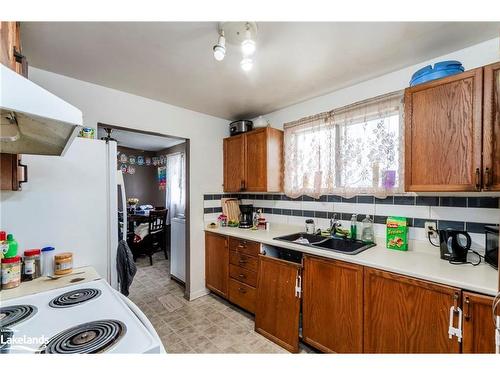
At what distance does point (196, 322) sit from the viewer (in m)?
2.24

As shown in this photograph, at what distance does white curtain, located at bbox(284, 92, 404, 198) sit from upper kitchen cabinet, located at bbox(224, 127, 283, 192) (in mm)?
119

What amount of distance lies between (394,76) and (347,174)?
89cm

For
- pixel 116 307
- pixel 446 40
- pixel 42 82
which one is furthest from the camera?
pixel 42 82

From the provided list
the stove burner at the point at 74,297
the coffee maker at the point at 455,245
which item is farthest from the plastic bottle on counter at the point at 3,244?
the coffee maker at the point at 455,245

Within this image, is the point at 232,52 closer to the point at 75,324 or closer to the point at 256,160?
the point at 256,160

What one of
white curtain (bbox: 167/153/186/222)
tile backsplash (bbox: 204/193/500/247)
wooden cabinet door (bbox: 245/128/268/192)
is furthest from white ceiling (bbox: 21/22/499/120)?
white curtain (bbox: 167/153/186/222)

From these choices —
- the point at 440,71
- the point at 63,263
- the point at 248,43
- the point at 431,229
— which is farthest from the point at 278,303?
the point at 440,71

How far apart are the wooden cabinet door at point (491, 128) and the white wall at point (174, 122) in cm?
253

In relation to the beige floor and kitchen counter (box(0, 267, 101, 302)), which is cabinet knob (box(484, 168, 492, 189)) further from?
kitchen counter (box(0, 267, 101, 302))

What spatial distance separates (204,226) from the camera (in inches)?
114

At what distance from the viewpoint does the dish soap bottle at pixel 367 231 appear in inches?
75.6

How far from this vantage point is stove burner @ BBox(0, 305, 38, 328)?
0.88m

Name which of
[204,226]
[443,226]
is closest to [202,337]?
[204,226]
